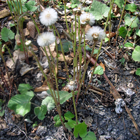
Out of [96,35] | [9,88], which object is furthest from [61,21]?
[96,35]

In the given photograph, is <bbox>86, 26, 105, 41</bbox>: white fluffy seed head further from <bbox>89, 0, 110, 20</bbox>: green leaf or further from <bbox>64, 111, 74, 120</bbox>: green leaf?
<bbox>89, 0, 110, 20</bbox>: green leaf

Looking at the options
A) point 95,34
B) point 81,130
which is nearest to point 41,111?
point 81,130

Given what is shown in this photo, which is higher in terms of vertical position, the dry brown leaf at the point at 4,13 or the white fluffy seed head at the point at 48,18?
the white fluffy seed head at the point at 48,18

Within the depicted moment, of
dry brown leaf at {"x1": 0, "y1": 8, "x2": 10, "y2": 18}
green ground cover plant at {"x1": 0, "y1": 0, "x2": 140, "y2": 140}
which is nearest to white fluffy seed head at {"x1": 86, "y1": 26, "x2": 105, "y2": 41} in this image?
green ground cover plant at {"x1": 0, "y1": 0, "x2": 140, "y2": 140}

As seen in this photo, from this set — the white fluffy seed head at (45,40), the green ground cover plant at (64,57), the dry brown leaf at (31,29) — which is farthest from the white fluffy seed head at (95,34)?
the dry brown leaf at (31,29)

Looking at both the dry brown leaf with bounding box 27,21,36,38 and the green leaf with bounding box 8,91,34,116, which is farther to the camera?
the dry brown leaf with bounding box 27,21,36,38

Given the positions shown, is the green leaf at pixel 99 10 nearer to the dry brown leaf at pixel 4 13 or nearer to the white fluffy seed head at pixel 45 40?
the white fluffy seed head at pixel 45 40
